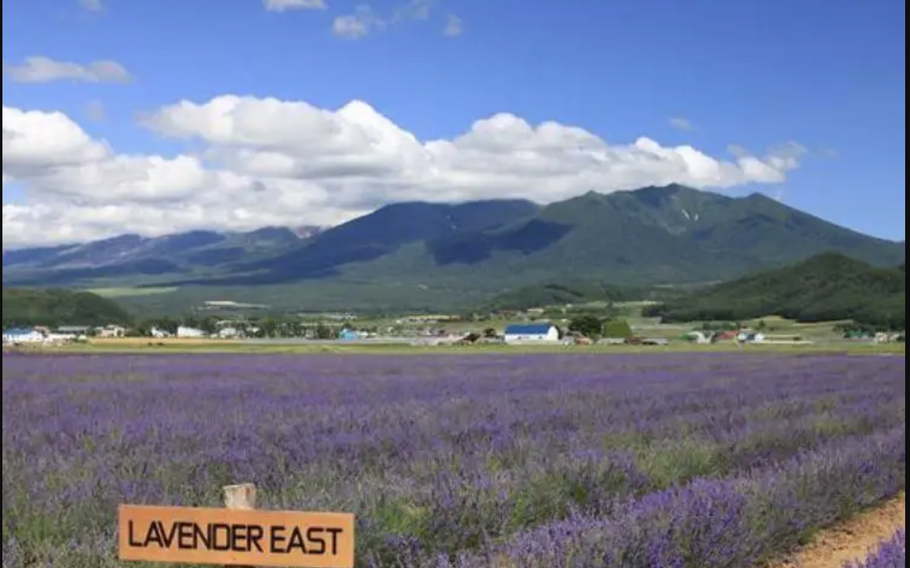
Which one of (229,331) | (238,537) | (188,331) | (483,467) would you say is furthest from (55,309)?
(238,537)

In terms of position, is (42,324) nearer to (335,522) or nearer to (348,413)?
(348,413)

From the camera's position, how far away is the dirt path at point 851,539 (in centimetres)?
631

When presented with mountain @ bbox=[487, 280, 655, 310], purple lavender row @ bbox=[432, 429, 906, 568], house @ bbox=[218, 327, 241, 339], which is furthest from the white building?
mountain @ bbox=[487, 280, 655, 310]

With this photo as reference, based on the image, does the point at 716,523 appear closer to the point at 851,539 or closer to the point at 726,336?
the point at 851,539

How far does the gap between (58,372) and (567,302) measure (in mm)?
137834

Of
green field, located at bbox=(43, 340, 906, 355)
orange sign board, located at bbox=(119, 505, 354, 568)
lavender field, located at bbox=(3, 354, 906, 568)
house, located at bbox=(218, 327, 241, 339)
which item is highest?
orange sign board, located at bbox=(119, 505, 354, 568)

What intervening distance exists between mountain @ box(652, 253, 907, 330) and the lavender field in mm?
69951

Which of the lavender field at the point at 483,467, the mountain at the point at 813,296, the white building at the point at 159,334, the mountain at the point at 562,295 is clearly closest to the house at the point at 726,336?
the mountain at the point at 813,296

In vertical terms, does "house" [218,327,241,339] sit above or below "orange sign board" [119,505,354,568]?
below

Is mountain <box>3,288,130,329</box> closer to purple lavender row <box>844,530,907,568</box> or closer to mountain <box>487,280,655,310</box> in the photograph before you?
mountain <box>487,280,655,310</box>

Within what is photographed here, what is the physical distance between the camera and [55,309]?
93.6 m

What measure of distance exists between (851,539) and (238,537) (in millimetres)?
5028

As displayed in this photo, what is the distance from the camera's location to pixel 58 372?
2259 centimetres

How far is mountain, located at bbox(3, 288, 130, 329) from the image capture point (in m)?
88.5
